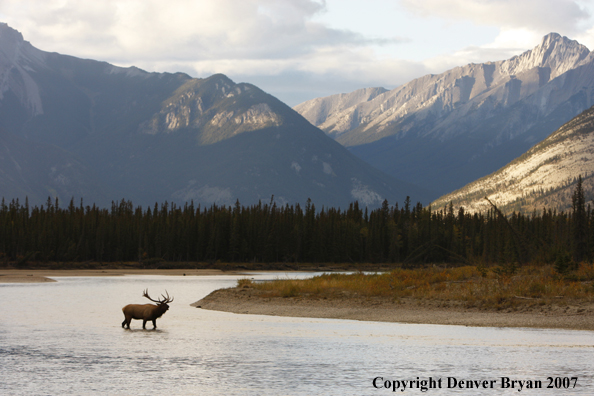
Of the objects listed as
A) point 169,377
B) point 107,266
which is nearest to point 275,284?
point 169,377

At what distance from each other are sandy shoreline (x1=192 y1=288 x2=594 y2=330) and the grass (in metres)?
1.29

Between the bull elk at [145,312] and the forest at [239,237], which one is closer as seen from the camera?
the bull elk at [145,312]

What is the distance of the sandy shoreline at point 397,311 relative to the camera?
3734 centimetres

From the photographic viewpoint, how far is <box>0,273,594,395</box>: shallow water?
825 inches

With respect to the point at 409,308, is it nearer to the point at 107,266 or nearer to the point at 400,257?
the point at 107,266

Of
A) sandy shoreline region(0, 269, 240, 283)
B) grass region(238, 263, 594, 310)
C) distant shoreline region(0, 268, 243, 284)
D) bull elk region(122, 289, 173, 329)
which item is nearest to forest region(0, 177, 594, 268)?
distant shoreline region(0, 268, 243, 284)

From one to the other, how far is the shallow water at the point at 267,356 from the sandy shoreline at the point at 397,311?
2.35m

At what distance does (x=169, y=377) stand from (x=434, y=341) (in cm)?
1362

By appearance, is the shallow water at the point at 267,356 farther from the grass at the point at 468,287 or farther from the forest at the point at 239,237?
the forest at the point at 239,237

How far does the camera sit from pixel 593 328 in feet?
115

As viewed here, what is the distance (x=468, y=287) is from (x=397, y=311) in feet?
22.8

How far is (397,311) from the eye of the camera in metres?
43.1

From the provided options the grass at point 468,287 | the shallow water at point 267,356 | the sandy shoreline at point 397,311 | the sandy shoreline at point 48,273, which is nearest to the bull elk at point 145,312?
the shallow water at point 267,356

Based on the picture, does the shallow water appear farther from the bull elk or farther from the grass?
the grass
